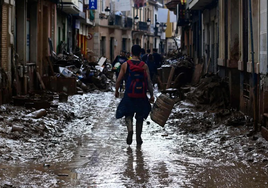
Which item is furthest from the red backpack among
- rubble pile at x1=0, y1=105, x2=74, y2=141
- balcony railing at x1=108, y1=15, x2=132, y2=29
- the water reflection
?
balcony railing at x1=108, y1=15, x2=132, y2=29

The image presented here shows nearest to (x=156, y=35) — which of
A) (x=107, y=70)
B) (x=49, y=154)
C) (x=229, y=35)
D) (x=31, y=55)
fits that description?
(x=107, y=70)

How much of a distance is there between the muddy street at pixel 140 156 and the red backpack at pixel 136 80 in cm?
86

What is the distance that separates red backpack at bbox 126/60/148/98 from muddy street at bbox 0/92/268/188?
2.83 feet

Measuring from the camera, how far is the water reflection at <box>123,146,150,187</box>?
633cm

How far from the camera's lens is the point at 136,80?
911 cm

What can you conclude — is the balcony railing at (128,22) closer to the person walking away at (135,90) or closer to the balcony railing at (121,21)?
the balcony railing at (121,21)

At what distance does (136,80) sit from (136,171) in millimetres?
2428

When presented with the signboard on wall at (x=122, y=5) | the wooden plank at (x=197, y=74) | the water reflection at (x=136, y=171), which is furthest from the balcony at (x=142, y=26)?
the water reflection at (x=136, y=171)

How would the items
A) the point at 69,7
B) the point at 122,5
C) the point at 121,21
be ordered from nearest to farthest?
the point at 69,7, the point at 122,5, the point at 121,21

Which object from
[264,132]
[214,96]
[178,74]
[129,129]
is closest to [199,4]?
[178,74]

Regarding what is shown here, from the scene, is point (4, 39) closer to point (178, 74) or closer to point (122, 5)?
point (178, 74)

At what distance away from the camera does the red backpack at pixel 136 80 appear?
909cm

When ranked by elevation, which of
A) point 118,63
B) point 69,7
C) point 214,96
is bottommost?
point 214,96

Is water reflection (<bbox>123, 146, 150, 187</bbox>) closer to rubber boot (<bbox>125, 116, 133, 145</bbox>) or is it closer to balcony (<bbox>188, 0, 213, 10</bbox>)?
rubber boot (<bbox>125, 116, 133, 145</bbox>)
